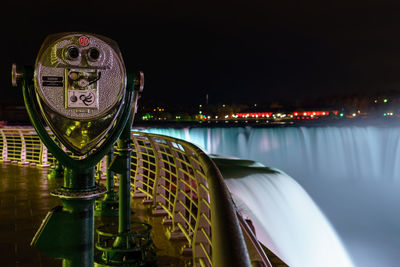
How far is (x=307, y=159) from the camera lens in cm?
4075

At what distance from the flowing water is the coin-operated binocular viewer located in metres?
12.1

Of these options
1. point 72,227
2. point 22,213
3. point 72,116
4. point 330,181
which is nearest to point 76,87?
point 72,116

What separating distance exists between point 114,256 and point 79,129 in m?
1.63

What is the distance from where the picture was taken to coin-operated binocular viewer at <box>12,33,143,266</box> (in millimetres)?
1531

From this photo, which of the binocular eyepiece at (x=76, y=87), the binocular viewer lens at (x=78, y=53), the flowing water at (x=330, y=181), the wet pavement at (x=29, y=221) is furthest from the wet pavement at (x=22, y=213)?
the flowing water at (x=330, y=181)

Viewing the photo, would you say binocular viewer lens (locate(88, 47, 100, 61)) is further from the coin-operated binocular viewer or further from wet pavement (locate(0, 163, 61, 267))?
wet pavement (locate(0, 163, 61, 267))

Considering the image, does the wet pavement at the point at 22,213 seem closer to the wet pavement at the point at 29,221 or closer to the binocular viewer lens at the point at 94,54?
the wet pavement at the point at 29,221

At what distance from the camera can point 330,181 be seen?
37.7 metres

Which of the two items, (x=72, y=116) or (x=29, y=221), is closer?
(x=72, y=116)

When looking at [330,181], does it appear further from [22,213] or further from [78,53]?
[78,53]

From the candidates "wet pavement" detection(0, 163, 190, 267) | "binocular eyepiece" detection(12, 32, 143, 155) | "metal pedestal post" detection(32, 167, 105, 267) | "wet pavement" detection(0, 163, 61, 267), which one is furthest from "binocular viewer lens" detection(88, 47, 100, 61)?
"wet pavement" detection(0, 163, 61, 267)

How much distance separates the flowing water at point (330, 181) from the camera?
53.6 ft

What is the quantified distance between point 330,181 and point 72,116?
129 ft

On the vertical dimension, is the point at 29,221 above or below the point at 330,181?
above
